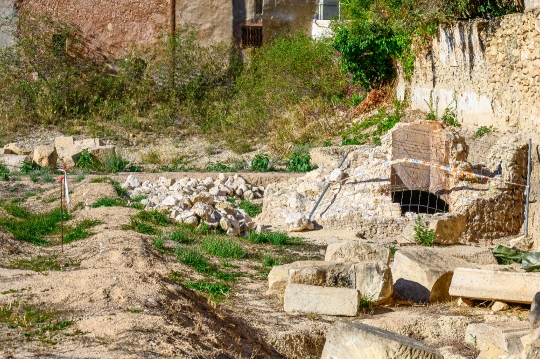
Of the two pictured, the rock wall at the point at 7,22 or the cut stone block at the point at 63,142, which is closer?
the cut stone block at the point at 63,142

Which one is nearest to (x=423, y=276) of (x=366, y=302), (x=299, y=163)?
(x=366, y=302)

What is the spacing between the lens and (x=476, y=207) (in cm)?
1306

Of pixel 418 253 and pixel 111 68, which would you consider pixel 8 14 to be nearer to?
A: pixel 111 68

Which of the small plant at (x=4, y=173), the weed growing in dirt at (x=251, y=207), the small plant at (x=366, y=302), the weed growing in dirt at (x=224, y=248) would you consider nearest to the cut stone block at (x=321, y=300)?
the small plant at (x=366, y=302)

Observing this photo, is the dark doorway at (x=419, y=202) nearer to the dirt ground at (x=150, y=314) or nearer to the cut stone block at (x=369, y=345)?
the dirt ground at (x=150, y=314)

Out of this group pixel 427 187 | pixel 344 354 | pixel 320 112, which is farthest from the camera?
pixel 320 112

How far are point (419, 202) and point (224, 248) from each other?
3938 millimetres

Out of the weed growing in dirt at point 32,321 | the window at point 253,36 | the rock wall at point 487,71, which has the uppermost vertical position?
the window at point 253,36

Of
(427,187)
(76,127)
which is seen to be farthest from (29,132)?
(427,187)

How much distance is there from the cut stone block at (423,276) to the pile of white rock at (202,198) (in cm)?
375

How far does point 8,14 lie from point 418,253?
1894 cm

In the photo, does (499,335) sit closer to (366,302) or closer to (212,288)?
(366,302)

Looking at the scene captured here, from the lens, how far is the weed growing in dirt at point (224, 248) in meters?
11.4

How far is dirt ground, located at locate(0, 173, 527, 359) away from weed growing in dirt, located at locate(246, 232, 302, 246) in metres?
1.01
